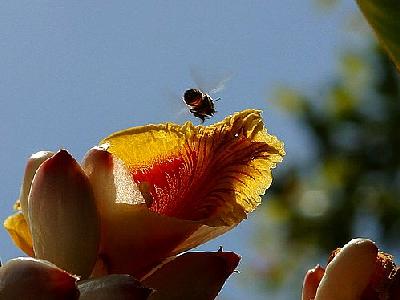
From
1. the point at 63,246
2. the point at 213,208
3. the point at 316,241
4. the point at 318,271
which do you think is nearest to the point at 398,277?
the point at 318,271

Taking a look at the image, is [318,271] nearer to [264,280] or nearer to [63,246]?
[63,246]

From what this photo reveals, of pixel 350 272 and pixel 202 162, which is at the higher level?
pixel 202 162

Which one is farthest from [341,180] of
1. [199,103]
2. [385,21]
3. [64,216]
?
[64,216]

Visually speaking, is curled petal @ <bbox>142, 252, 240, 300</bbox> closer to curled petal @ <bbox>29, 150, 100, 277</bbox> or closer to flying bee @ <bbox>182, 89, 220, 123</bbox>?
curled petal @ <bbox>29, 150, 100, 277</bbox>

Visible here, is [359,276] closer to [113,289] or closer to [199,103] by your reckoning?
[113,289]

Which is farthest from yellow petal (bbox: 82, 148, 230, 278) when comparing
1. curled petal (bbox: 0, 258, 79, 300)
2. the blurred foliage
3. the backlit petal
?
the blurred foliage
